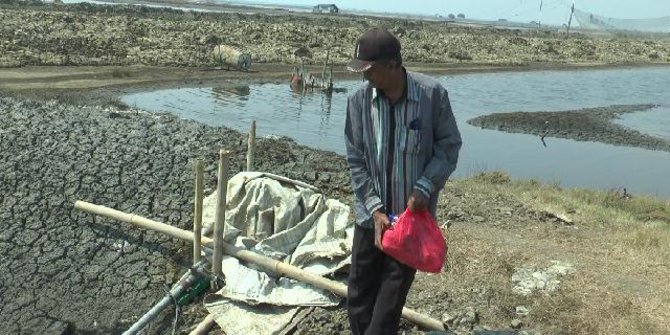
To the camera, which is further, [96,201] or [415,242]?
[96,201]

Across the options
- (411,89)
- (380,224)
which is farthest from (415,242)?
(411,89)

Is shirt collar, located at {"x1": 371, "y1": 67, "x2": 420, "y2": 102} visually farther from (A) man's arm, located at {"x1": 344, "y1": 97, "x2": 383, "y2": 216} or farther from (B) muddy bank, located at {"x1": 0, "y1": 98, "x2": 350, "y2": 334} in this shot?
(B) muddy bank, located at {"x1": 0, "y1": 98, "x2": 350, "y2": 334}

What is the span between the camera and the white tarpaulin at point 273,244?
4.75 metres

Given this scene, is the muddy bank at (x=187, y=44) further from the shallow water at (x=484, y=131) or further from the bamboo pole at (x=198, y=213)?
the bamboo pole at (x=198, y=213)

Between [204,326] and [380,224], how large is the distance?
223cm

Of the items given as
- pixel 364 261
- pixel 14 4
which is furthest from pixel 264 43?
pixel 364 261

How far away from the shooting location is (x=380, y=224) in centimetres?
310

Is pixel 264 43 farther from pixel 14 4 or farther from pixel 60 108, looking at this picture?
pixel 60 108

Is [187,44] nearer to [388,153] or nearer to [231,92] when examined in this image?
[231,92]

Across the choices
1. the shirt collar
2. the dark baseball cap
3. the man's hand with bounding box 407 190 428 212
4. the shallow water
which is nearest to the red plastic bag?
the man's hand with bounding box 407 190 428 212

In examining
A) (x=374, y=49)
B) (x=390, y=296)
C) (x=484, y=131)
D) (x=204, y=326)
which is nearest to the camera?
(x=374, y=49)

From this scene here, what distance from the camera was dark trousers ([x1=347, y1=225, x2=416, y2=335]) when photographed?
3.23m

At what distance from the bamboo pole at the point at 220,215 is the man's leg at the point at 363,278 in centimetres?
177

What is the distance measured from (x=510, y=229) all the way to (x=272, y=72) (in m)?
17.8
